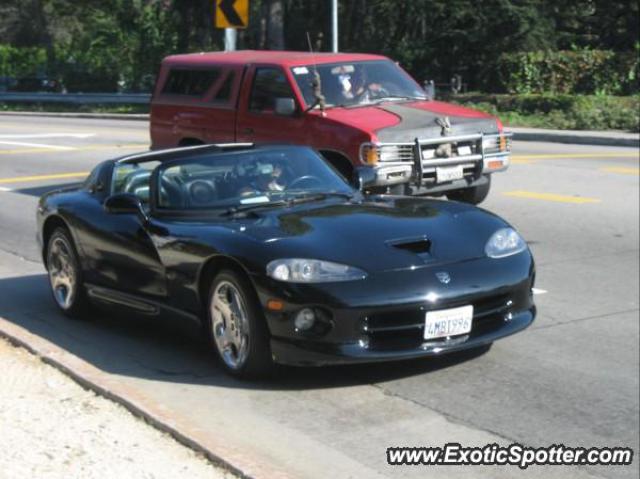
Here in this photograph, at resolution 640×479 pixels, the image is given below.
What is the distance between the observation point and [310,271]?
6.35 metres

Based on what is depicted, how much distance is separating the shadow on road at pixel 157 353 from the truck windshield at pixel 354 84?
535cm

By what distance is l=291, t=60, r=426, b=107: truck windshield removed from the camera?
44.5ft

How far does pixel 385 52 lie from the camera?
4638 cm

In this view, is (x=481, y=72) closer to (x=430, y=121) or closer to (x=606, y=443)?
(x=430, y=121)

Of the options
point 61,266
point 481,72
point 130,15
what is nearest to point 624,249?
point 61,266

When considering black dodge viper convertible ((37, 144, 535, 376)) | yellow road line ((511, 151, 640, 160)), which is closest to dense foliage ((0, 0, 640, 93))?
yellow road line ((511, 151, 640, 160))

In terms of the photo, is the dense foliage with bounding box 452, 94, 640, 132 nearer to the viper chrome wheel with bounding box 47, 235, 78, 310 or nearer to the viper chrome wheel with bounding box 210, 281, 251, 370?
the viper chrome wheel with bounding box 47, 235, 78, 310

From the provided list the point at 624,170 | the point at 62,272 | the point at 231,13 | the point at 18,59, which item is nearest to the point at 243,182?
the point at 62,272

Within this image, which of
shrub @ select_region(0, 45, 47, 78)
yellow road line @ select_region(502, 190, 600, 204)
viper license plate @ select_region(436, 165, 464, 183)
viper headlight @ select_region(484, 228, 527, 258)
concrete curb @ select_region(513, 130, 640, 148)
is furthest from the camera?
shrub @ select_region(0, 45, 47, 78)

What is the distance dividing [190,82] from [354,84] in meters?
2.79

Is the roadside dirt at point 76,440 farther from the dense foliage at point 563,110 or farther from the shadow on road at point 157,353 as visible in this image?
the dense foliage at point 563,110

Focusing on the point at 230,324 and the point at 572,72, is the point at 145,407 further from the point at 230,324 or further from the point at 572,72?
the point at 572,72

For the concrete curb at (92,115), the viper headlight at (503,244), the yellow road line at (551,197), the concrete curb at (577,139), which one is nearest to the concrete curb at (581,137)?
the concrete curb at (577,139)

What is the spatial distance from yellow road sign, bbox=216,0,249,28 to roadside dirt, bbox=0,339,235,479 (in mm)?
15521
